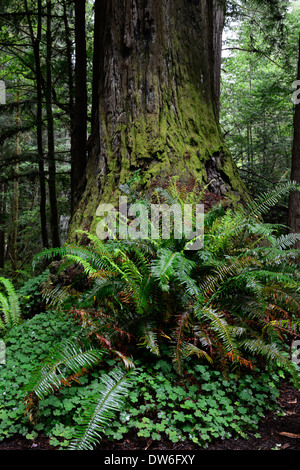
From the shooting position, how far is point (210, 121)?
465 cm

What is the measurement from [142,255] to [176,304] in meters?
0.48

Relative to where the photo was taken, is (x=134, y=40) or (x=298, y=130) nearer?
(x=134, y=40)

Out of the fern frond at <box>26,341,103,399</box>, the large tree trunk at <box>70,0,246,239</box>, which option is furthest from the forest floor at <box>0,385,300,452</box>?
the large tree trunk at <box>70,0,246,239</box>

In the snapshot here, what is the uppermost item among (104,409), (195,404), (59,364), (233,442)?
(59,364)

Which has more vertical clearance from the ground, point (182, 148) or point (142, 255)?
point (182, 148)

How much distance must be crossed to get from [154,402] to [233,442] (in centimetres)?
53

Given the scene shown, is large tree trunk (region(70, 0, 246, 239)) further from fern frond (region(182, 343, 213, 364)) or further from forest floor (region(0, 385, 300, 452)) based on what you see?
forest floor (region(0, 385, 300, 452))

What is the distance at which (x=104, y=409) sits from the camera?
1.85m

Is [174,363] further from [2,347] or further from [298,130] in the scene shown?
Result: [298,130]

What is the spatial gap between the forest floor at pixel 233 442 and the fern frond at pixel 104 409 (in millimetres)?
146

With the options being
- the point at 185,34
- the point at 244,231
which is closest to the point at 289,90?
the point at 185,34
